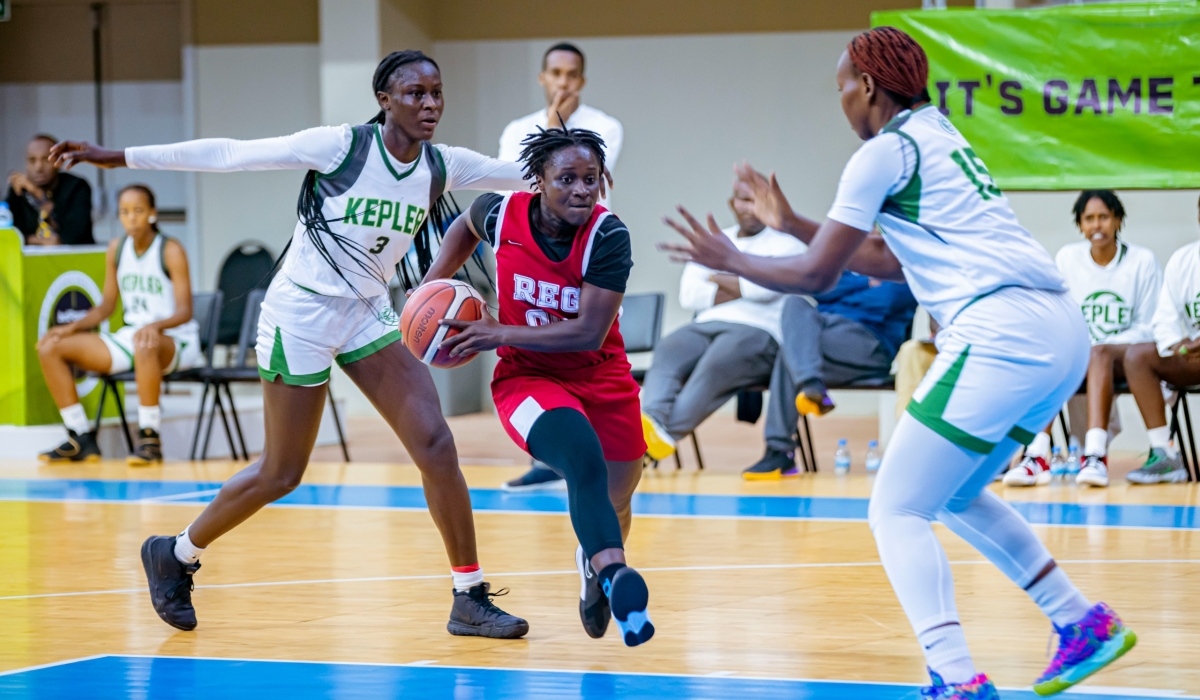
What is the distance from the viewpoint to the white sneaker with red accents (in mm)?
7262

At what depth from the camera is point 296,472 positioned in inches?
165

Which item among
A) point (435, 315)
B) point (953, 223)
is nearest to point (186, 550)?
point (435, 315)

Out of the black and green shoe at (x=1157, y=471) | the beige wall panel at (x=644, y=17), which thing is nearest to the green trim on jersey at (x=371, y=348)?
the black and green shoe at (x=1157, y=471)

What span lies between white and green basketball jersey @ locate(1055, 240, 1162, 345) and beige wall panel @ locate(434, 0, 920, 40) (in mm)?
4320

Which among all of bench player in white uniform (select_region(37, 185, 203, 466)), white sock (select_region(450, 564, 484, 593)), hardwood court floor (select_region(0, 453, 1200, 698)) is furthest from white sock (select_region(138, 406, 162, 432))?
white sock (select_region(450, 564, 484, 593))

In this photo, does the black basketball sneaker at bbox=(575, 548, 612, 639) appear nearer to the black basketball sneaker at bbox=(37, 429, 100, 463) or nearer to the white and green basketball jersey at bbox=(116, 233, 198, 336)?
the white and green basketball jersey at bbox=(116, 233, 198, 336)

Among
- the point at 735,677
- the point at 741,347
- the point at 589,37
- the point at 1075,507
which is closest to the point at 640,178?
the point at 589,37

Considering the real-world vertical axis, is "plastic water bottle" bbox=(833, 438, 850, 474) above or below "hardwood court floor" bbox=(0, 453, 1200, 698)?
below

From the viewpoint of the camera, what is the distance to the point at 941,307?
320cm

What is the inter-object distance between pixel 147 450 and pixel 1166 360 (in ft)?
18.2

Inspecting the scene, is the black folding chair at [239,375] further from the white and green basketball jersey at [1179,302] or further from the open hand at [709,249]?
the open hand at [709,249]

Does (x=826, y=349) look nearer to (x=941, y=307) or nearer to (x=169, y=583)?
(x=169, y=583)

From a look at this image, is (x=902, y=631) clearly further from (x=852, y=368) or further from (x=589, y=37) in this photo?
(x=589, y=37)

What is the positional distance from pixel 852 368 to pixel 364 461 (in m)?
3.18
